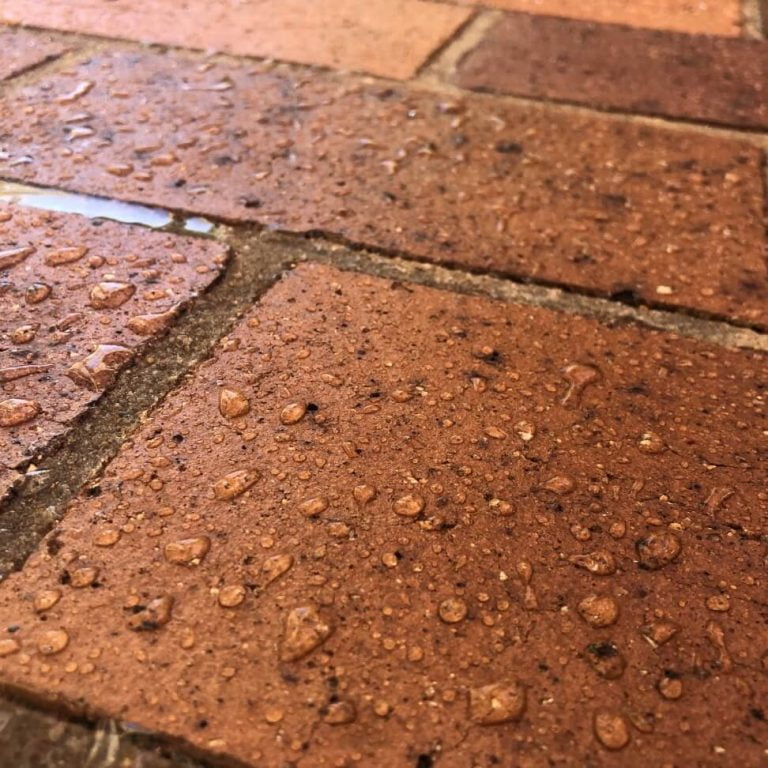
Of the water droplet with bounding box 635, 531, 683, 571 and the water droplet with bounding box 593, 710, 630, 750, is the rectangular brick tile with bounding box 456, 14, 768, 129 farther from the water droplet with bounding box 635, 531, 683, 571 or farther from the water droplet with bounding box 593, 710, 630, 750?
the water droplet with bounding box 593, 710, 630, 750

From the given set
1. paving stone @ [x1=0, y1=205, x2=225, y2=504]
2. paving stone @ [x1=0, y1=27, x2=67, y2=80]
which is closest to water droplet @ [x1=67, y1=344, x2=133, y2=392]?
paving stone @ [x1=0, y1=205, x2=225, y2=504]

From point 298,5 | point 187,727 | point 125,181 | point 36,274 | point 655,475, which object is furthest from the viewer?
point 298,5

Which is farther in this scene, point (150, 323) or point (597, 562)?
point (150, 323)

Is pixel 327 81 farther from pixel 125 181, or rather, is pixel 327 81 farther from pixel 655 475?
pixel 655 475

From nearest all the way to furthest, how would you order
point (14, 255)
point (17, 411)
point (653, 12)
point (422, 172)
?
1. point (17, 411)
2. point (14, 255)
3. point (422, 172)
4. point (653, 12)

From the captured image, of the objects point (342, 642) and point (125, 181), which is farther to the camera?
point (125, 181)

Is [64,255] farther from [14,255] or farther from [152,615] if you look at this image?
[152,615]

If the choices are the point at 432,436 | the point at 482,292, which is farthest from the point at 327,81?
the point at 432,436

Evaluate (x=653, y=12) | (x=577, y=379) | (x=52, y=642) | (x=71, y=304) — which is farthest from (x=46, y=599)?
(x=653, y=12)
